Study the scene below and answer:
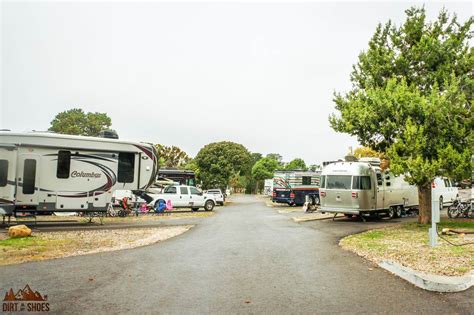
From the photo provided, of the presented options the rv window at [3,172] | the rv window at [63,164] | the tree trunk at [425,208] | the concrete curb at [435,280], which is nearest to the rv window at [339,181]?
the tree trunk at [425,208]

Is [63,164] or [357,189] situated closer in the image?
[63,164]

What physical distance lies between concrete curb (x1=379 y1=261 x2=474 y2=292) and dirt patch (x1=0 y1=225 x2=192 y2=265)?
7.35 metres

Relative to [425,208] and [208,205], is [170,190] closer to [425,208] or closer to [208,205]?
[208,205]

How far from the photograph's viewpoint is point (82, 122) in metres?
67.3

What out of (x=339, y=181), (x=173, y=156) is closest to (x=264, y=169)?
(x=173, y=156)

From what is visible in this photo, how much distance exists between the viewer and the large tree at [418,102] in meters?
13.8

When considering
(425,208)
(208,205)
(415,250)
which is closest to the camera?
(415,250)

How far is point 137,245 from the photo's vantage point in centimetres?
1142

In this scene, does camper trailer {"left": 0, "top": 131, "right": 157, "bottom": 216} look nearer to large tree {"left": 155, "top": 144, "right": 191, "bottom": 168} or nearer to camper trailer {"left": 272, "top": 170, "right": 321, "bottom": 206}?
camper trailer {"left": 272, "top": 170, "right": 321, "bottom": 206}

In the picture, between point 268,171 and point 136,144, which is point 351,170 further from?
→ point 268,171

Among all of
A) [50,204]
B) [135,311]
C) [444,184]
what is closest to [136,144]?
[50,204]

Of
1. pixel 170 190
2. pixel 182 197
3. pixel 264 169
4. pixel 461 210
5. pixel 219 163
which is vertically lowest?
pixel 461 210

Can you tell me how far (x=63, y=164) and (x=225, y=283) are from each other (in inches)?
445

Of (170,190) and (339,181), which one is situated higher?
(339,181)
